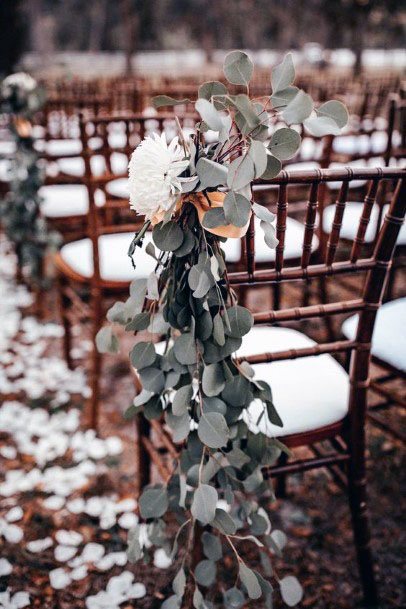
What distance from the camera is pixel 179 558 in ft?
5.24

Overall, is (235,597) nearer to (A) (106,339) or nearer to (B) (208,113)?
(A) (106,339)

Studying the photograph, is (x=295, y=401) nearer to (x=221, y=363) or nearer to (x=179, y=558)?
(x=221, y=363)

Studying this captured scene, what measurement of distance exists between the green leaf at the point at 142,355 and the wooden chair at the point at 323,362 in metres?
0.19

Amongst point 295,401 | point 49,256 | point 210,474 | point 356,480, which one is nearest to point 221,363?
point 210,474

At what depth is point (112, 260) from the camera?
194 cm

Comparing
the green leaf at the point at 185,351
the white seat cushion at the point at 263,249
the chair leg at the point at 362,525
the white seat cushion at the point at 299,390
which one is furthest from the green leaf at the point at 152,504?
the white seat cushion at the point at 263,249

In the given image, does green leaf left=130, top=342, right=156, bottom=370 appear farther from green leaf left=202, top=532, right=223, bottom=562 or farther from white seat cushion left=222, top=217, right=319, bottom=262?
white seat cushion left=222, top=217, right=319, bottom=262

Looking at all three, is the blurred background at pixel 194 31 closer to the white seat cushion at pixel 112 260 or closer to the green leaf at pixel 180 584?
the white seat cushion at pixel 112 260

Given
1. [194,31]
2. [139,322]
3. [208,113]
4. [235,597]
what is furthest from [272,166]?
[194,31]

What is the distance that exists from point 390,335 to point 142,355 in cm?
79

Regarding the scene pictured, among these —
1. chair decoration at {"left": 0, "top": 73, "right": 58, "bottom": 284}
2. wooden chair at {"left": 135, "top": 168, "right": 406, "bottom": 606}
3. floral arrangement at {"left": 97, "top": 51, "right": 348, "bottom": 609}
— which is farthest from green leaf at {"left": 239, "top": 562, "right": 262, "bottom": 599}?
chair decoration at {"left": 0, "top": 73, "right": 58, "bottom": 284}

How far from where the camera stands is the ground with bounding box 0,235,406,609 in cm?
151

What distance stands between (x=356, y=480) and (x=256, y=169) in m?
0.90

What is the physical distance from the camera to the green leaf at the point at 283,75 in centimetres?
83
